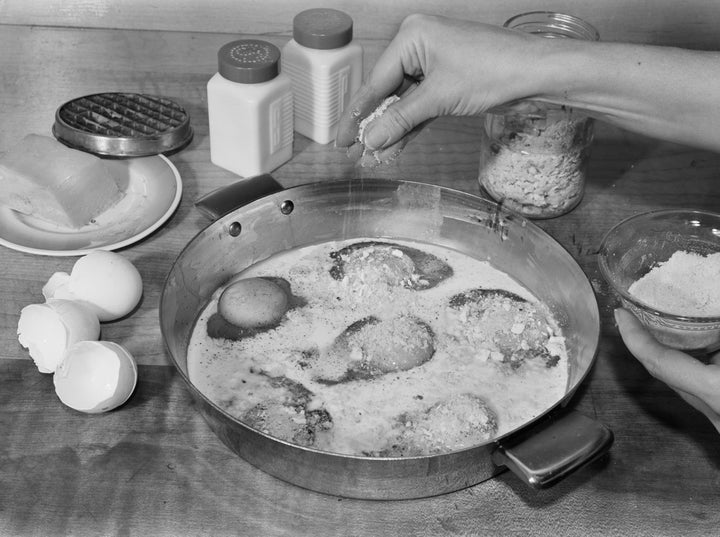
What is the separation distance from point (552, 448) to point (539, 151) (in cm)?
59

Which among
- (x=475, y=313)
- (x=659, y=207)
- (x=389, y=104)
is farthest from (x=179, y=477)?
(x=659, y=207)

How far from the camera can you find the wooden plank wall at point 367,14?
1.92 m

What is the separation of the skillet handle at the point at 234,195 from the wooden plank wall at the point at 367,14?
2.39 feet

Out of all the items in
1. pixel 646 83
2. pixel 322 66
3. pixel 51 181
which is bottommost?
pixel 51 181

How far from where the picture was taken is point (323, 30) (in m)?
1.54

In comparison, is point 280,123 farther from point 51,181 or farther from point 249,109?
point 51,181

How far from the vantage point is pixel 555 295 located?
1.31 metres

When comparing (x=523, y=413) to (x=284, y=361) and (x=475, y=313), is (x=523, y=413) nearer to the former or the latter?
(x=475, y=313)

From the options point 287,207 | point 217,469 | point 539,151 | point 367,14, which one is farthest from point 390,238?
point 367,14

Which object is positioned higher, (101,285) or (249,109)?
(249,109)

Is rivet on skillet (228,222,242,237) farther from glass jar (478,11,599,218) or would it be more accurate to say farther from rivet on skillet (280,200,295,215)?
glass jar (478,11,599,218)

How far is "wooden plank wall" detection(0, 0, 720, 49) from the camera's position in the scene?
6.30 ft

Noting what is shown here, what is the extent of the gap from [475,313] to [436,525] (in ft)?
1.23

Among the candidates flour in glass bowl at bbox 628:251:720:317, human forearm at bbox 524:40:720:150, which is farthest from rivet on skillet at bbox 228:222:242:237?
flour in glass bowl at bbox 628:251:720:317
